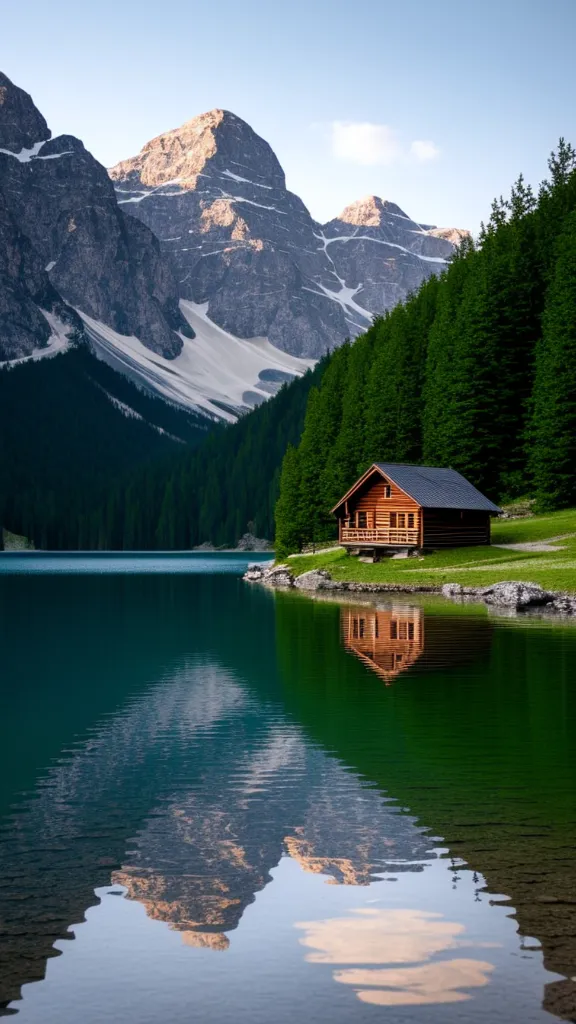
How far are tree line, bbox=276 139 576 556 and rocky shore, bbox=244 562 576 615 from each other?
1857cm

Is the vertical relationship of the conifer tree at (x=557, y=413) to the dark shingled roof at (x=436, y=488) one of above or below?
above

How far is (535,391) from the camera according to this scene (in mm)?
87312

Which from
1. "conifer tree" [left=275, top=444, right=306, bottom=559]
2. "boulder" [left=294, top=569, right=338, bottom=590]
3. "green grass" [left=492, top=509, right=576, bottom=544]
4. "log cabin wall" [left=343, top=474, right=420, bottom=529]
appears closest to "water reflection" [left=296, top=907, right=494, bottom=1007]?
"boulder" [left=294, top=569, right=338, bottom=590]

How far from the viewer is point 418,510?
74250 millimetres

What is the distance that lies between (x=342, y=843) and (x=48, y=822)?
3.92 metres

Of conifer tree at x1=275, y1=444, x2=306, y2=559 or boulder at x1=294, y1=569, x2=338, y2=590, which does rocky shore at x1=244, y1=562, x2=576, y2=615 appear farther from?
conifer tree at x1=275, y1=444, x2=306, y2=559

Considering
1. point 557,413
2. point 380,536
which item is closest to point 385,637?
point 380,536

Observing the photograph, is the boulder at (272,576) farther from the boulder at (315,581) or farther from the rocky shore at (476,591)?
the boulder at (315,581)

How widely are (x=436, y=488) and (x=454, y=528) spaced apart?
316 cm

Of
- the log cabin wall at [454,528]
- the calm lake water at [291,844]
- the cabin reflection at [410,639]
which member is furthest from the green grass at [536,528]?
the calm lake water at [291,844]

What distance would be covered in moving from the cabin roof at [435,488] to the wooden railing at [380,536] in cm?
251

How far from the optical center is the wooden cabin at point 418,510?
7456cm

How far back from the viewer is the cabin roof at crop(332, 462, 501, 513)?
74.3 metres

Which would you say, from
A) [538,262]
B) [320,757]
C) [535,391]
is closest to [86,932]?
[320,757]
